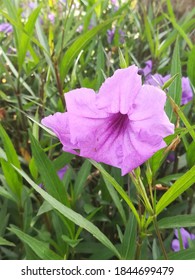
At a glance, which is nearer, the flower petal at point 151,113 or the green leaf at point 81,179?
the flower petal at point 151,113

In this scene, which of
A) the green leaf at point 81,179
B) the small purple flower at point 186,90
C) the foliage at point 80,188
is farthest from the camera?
the small purple flower at point 186,90

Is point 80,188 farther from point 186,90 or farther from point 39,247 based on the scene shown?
point 186,90

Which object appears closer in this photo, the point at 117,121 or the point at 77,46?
the point at 117,121

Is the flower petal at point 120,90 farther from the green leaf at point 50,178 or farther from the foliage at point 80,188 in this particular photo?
the green leaf at point 50,178

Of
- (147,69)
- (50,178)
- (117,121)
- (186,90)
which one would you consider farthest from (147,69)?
(117,121)

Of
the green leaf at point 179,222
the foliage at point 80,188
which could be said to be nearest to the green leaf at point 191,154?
the foliage at point 80,188
